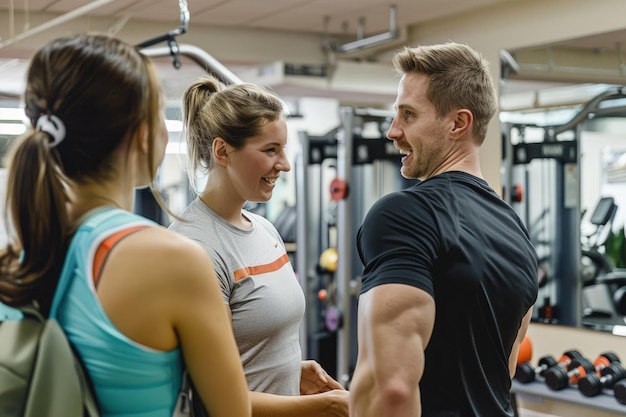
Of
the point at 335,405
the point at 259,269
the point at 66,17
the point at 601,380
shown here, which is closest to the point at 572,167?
the point at 601,380

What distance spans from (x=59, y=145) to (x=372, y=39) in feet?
14.5

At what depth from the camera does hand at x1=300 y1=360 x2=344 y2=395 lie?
1.88 metres

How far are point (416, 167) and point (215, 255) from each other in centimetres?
46

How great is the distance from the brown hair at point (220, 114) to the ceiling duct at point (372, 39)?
3.29m

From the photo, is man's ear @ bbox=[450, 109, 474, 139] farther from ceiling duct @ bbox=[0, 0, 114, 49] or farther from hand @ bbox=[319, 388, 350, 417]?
ceiling duct @ bbox=[0, 0, 114, 49]

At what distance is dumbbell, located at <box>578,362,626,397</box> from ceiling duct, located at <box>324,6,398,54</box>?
241 cm

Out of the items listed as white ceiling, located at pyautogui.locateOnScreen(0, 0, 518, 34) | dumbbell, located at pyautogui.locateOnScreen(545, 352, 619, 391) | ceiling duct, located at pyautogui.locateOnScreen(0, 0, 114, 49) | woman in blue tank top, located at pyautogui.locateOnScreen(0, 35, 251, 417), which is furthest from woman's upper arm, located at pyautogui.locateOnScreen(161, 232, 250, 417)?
white ceiling, located at pyautogui.locateOnScreen(0, 0, 518, 34)

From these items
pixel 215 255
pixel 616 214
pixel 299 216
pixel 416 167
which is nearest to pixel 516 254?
pixel 416 167

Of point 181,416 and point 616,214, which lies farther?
point 616,214

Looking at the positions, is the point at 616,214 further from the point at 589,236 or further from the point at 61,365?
the point at 61,365

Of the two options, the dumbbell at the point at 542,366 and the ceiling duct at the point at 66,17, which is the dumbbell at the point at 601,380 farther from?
the ceiling duct at the point at 66,17

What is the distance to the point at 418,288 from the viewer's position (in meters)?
1.43

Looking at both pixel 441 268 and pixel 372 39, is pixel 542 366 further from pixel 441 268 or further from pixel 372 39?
pixel 441 268

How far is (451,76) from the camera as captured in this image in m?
1.64
